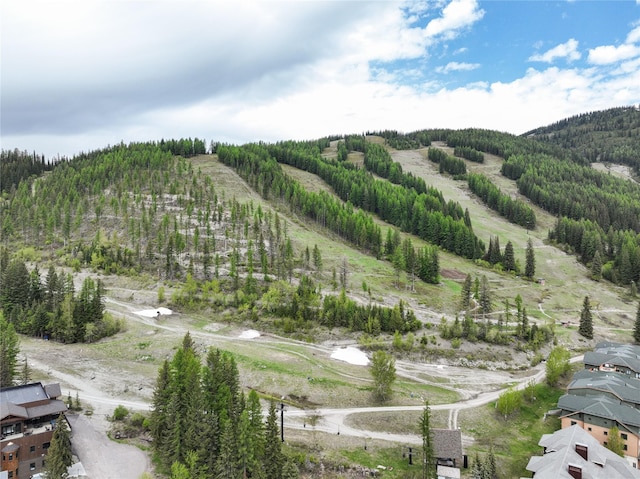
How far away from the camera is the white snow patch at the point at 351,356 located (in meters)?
76.0

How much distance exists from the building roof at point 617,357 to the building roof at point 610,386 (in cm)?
610

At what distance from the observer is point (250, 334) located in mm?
86125

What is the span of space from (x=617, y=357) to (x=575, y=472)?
3934 centimetres

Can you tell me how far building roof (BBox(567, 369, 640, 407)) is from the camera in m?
55.6

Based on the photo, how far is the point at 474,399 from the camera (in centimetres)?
6369

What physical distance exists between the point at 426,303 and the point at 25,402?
8498 centimetres

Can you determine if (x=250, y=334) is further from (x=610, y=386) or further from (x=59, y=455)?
(x=610, y=386)

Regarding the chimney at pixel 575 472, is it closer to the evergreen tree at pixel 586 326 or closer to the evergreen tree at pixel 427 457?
the evergreen tree at pixel 427 457

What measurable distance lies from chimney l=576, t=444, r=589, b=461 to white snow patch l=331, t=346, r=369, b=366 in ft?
124

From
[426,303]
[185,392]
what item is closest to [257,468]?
[185,392]

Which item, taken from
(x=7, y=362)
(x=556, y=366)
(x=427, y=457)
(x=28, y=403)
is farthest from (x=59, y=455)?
(x=556, y=366)

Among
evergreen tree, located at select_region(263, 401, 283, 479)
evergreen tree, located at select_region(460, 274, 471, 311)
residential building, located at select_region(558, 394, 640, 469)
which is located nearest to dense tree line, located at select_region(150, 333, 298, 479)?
evergreen tree, located at select_region(263, 401, 283, 479)

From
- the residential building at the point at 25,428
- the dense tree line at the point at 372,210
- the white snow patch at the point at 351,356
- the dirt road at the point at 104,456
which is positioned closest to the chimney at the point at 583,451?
the white snow patch at the point at 351,356

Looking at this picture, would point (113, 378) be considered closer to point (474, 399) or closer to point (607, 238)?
point (474, 399)
